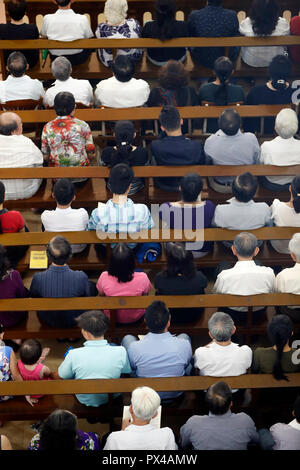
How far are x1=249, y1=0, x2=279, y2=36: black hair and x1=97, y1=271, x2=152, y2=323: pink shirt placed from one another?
257cm

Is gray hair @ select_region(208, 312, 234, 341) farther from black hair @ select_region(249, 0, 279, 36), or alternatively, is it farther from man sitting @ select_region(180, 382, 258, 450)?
black hair @ select_region(249, 0, 279, 36)

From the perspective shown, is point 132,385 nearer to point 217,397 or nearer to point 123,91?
point 217,397

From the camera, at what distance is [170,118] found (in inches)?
200

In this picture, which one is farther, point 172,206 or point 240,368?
point 172,206

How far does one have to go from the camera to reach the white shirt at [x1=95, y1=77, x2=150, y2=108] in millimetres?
5594

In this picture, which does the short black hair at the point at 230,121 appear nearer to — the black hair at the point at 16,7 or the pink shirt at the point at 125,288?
the pink shirt at the point at 125,288

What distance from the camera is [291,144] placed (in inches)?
201

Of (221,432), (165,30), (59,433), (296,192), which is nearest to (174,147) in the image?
(296,192)

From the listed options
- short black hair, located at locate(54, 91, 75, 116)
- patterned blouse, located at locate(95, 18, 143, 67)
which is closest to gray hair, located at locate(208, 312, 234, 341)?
short black hair, located at locate(54, 91, 75, 116)

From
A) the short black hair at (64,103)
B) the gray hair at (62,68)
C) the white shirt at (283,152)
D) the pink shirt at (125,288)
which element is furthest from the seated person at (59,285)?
the gray hair at (62,68)

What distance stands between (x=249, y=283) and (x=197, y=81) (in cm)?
257

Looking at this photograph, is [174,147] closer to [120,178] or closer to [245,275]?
[120,178]

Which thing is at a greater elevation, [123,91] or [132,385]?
[123,91]

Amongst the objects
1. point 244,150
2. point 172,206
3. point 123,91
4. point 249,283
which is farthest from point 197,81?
point 249,283
